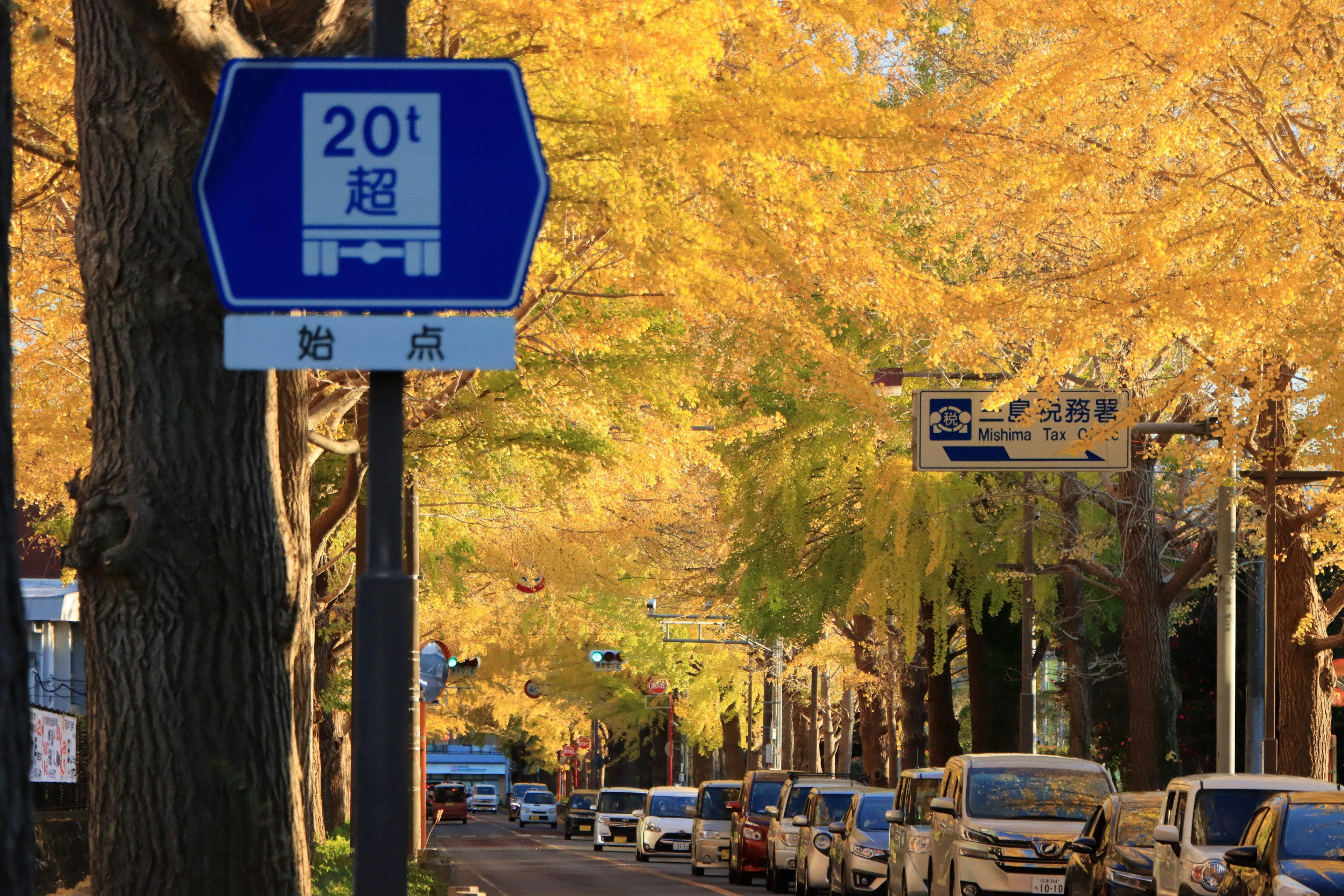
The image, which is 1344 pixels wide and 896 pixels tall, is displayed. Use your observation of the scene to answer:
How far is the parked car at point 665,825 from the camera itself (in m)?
43.3

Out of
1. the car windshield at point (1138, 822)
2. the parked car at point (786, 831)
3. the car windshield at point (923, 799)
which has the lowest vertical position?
the parked car at point (786, 831)

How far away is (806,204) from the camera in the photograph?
11.9 m

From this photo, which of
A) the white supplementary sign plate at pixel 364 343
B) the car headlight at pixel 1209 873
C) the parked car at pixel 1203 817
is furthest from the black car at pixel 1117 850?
the white supplementary sign plate at pixel 364 343

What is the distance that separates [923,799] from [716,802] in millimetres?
15989

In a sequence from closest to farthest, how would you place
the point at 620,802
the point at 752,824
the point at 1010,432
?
the point at 1010,432, the point at 752,824, the point at 620,802

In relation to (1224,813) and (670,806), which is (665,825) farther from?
(1224,813)

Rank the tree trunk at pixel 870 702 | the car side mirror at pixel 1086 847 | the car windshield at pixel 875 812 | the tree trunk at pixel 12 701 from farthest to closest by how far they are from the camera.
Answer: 1. the tree trunk at pixel 870 702
2. the car windshield at pixel 875 812
3. the car side mirror at pixel 1086 847
4. the tree trunk at pixel 12 701

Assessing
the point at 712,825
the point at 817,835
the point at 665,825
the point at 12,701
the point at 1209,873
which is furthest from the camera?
the point at 665,825

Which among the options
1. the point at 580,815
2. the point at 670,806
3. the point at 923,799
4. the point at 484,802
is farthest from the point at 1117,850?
the point at 484,802

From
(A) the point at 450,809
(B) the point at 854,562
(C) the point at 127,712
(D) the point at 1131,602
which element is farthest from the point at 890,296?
(A) the point at 450,809

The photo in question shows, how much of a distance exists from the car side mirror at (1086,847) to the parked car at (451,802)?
66582mm

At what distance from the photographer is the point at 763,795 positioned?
32.9m

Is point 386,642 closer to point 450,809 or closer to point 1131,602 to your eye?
point 1131,602

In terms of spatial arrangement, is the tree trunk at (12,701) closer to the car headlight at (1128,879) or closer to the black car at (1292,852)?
the black car at (1292,852)
